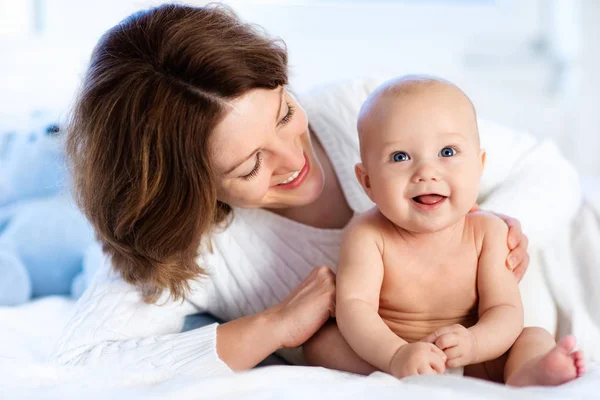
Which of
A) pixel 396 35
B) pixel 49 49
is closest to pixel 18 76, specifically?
pixel 49 49

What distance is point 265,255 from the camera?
4.81 ft

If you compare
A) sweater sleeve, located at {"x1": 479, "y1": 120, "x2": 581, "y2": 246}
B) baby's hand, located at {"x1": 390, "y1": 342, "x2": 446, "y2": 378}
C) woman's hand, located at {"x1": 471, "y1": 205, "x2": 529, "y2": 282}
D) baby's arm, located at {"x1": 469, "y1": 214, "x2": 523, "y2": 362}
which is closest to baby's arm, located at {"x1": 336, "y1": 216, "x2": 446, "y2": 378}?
baby's hand, located at {"x1": 390, "y1": 342, "x2": 446, "y2": 378}

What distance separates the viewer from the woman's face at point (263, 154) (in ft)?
3.92

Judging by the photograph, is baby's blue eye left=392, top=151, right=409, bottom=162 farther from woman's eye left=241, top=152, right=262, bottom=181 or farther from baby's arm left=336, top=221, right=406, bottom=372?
woman's eye left=241, top=152, right=262, bottom=181

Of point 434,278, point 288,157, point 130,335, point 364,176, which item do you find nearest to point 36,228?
point 130,335

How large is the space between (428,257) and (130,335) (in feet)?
1.82

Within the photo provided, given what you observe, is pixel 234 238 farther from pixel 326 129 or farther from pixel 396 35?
pixel 396 35

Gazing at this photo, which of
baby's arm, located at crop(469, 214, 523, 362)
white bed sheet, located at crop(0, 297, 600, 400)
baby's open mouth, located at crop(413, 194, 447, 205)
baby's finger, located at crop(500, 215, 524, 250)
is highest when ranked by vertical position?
baby's open mouth, located at crop(413, 194, 447, 205)

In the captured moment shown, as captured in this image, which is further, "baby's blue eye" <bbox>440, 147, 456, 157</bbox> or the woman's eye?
the woman's eye

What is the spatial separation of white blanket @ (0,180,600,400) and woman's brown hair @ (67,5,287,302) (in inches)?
9.6

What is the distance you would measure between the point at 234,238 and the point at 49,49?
1227 mm

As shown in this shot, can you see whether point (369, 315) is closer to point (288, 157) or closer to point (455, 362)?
point (455, 362)

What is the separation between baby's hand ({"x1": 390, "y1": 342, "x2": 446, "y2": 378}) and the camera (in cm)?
97

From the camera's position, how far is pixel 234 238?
147cm
